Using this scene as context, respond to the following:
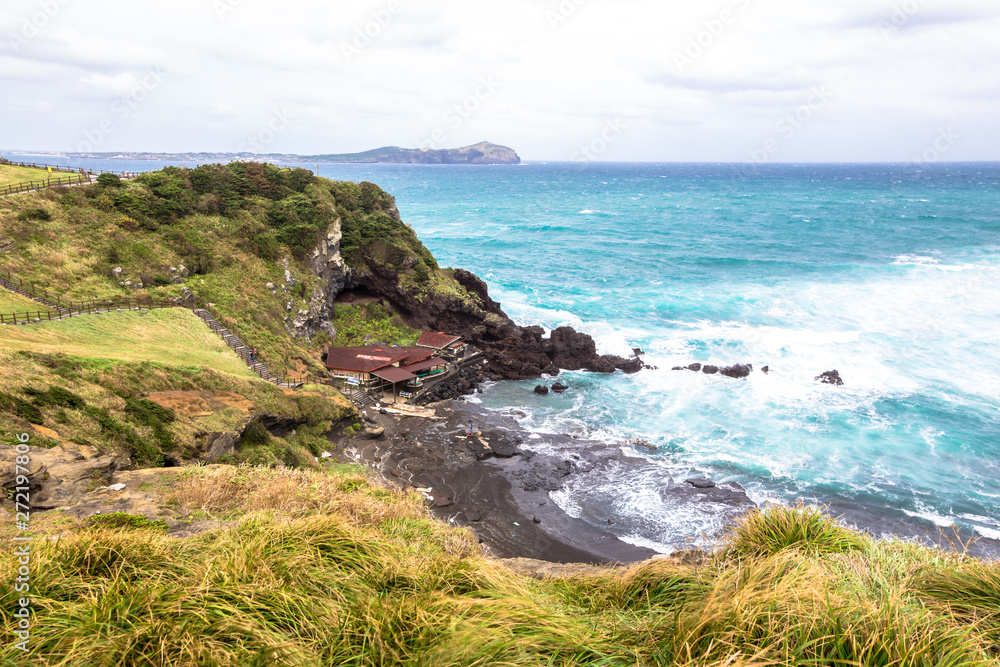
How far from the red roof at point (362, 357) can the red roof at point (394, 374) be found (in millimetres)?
503

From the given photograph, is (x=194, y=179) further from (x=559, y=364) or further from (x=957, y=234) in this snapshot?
(x=957, y=234)

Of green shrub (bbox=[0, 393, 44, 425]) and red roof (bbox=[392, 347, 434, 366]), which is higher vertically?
green shrub (bbox=[0, 393, 44, 425])

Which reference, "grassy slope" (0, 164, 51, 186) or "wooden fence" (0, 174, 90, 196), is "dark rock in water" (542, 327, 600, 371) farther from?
"grassy slope" (0, 164, 51, 186)

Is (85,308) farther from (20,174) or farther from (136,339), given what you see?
(20,174)

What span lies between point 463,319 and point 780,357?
2653 cm

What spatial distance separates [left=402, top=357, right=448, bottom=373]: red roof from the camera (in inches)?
1512

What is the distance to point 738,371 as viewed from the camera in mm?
41094

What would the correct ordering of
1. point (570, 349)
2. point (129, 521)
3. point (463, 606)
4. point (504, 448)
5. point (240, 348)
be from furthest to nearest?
point (570, 349)
point (240, 348)
point (504, 448)
point (129, 521)
point (463, 606)

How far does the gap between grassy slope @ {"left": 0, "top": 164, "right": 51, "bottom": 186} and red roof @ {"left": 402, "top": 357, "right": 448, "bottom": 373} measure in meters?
31.6

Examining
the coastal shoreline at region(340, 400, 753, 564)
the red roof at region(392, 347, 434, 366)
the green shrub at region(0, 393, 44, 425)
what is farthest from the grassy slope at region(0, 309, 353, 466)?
the red roof at region(392, 347, 434, 366)

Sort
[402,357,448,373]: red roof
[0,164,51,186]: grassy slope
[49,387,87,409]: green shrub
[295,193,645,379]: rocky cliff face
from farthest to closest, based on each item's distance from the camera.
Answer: [295,193,645,379]: rocky cliff face < [0,164,51,186]: grassy slope < [402,357,448,373]: red roof < [49,387,87,409]: green shrub

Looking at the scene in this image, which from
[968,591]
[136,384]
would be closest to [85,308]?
[136,384]

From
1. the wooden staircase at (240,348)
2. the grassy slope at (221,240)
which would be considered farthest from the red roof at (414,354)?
the wooden staircase at (240,348)

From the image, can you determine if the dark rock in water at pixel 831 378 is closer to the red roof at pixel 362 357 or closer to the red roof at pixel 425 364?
the red roof at pixel 425 364
